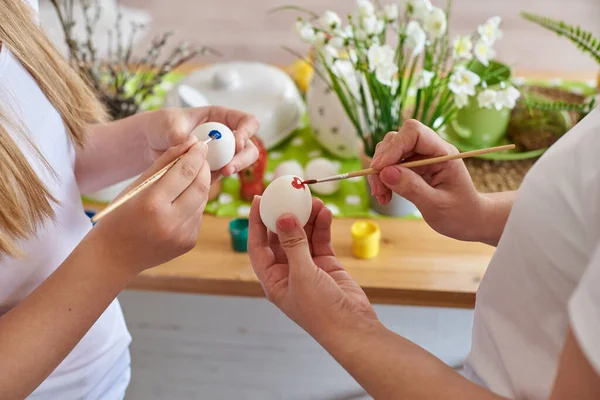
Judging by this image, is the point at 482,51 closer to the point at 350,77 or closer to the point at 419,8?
the point at 419,8

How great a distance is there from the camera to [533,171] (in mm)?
633

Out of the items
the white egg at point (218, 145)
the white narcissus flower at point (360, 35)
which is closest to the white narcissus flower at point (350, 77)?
the white narcissus flower at point (360, 35)

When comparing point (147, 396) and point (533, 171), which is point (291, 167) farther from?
point (147, 396)

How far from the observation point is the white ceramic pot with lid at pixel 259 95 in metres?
1.42

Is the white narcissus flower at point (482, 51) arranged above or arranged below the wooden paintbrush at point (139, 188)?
below

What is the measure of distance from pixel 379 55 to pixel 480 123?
0.41 m

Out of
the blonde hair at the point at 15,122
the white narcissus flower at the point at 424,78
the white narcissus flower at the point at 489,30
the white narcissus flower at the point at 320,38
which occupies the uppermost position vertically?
the blonde hair at the point at 15,122

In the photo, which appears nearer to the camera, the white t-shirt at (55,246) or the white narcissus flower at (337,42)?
the white t-shirt at (55,246)

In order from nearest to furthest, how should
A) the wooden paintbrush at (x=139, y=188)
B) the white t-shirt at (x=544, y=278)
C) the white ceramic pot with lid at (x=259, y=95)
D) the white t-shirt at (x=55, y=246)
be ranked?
the white t-shirt at (x=544, y=278), the wooden paintbrush at (x=139, y=188), the white t-shirt at (x=55, y=246), the white ceramic pot with lid at (x=259, y=95)

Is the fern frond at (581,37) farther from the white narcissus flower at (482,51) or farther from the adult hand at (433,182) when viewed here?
the adult hand at (433,182)

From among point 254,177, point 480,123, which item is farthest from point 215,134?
point 480,123

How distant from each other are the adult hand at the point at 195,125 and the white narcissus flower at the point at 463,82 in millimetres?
420

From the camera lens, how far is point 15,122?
766 millimetres

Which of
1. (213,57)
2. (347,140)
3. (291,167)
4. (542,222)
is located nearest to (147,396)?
(291,167)
